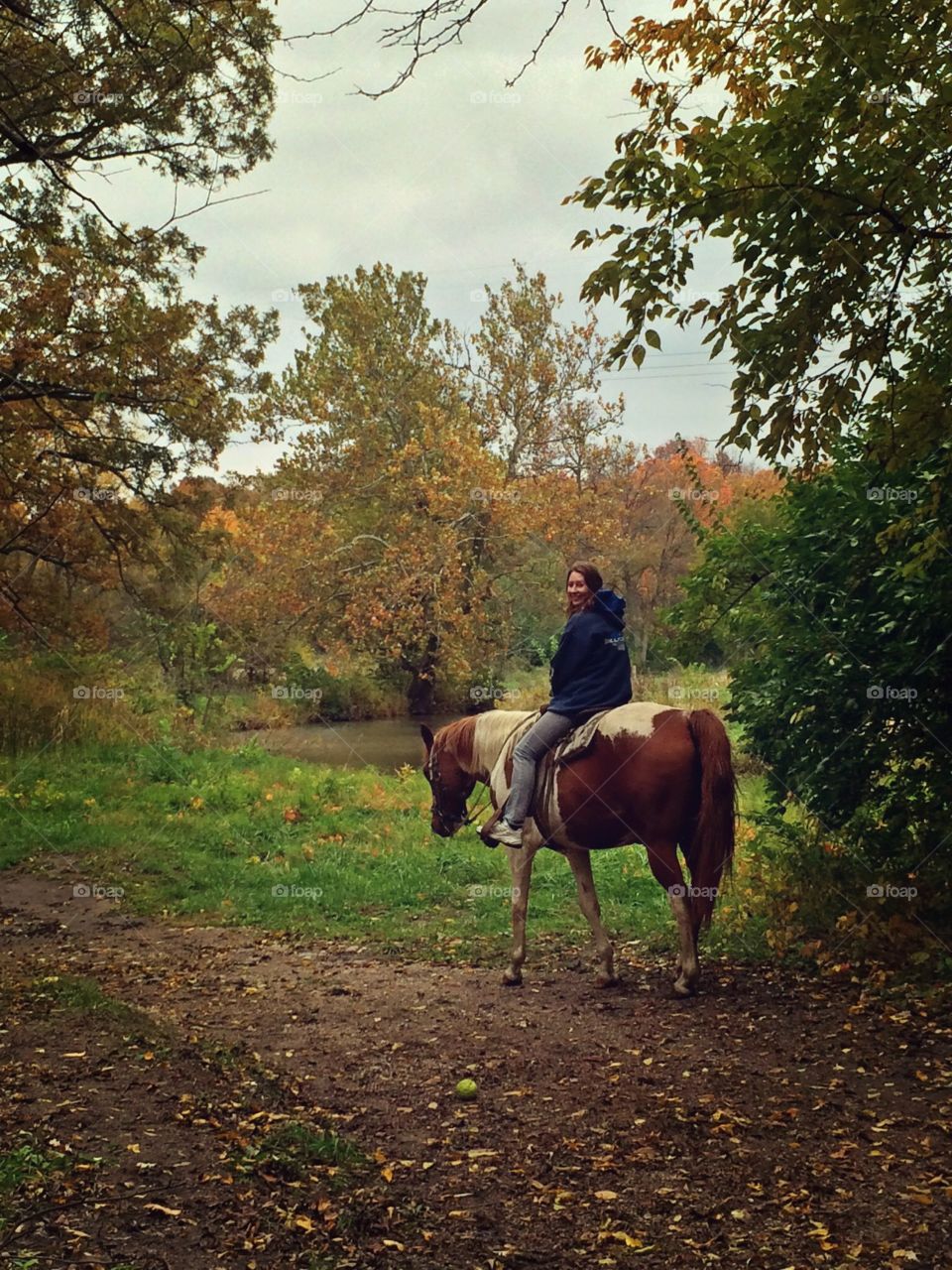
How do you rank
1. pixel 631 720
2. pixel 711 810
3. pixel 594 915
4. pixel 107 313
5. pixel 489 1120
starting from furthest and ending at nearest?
pixel 107 313, pixel 594 915, pixel 631 720, pixel 711 810, pixel 489 1120

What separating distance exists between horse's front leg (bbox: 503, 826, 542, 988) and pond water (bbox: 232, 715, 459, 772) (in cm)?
1092

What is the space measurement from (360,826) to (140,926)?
160 inches

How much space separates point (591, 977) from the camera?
309 inches

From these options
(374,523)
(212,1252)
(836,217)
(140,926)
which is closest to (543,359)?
(374,523)

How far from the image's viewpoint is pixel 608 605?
24.5 ft

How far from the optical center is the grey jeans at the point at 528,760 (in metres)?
7.76

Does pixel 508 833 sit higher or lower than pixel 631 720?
lower

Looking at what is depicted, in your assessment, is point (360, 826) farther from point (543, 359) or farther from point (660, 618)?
point (543, 359)

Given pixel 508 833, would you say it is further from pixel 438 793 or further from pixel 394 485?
pixel 394 485

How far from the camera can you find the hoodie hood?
745 centimetres

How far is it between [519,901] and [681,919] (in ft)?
4.11

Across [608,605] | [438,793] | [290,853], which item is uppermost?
[608,605]

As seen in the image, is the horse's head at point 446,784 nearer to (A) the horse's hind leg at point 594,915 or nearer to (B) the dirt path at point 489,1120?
(A) the horse's hind leg at point 594,915

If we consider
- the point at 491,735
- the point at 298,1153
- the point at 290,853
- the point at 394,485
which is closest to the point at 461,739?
the point at 491,735
